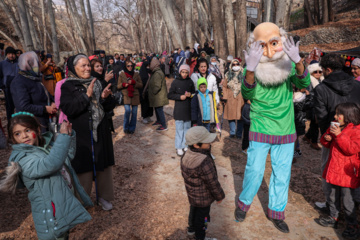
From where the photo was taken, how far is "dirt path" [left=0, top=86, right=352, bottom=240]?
324 cm

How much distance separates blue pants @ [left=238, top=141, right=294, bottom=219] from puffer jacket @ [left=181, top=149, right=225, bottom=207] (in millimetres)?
693

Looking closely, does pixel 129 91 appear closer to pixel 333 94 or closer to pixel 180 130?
pixel 180 130

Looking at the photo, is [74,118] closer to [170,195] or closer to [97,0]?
[170,195]

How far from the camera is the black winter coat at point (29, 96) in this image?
3906mm

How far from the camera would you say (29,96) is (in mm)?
4004

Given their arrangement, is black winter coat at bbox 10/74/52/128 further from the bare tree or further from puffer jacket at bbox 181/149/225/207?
the bare tree

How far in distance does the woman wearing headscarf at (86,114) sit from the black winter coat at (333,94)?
281 centimetres

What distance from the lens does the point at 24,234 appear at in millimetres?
3359

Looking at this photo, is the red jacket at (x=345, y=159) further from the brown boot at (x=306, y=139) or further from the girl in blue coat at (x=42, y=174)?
the brown boot at (x=306, y=139)

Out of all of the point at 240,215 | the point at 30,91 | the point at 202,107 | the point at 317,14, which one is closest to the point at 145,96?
the point at 202,107

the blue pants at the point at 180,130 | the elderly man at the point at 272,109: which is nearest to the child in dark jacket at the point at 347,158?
the elderly man at the point at 272,109

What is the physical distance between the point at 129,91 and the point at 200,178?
501cm

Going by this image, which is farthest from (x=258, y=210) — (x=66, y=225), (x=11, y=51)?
(x=11, y=51)

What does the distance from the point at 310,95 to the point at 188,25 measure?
1568cm
